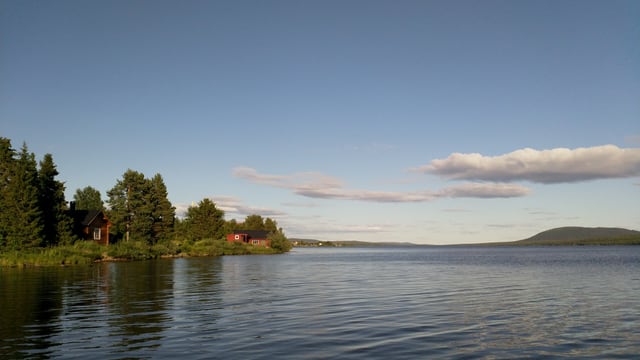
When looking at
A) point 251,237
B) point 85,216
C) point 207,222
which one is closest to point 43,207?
point 85,216

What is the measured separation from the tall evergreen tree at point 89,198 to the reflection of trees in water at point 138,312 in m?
149

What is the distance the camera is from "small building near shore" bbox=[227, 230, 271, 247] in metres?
159

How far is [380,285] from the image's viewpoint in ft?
137

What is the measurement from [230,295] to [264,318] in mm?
10691

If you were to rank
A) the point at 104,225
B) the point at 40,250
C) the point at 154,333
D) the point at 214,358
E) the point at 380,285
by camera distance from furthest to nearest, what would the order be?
the point at 104,225 < the point at 40,250 < the point at 380,285 < the point at 154,333 < the point at 214,358

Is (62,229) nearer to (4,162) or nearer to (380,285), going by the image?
(4,162)

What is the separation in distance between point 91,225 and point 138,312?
243ft

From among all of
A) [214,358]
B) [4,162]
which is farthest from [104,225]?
[214,358]

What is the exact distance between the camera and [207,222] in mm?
145000

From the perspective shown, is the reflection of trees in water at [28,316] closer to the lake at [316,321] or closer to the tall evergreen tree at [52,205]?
the lake at [316,321]

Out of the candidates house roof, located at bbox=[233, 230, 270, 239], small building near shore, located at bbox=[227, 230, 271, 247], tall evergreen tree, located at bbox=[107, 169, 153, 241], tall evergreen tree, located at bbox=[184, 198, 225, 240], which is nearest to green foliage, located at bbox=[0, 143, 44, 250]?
tall evergreen tree, located at bbox=[107, 169, 153, 241]

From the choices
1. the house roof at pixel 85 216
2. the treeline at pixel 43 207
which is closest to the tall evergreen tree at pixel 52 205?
the treeline at pixel 43 207

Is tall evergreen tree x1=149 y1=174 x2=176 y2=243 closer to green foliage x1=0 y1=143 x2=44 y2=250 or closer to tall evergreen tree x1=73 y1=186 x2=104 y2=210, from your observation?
green foliage x1=0 y1=143 x2=44 y2=250

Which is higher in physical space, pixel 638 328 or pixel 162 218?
pixel 162 218
